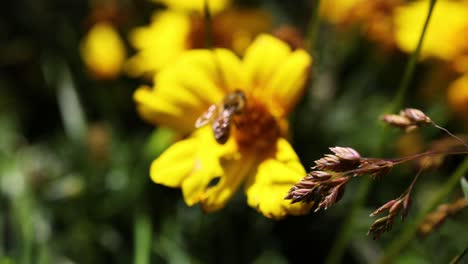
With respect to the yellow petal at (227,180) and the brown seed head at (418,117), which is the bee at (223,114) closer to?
the yellow petal at (227,180)

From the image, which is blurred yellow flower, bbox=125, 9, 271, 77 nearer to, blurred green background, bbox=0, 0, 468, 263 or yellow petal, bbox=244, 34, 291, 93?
blurred green background, bbox=0, 0, 468, 263

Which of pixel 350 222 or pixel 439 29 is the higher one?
pixel 439 29

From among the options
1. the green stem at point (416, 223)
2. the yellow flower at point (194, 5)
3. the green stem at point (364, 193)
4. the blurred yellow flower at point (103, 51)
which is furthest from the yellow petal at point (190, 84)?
the blurred yellow flower at point (103, 51)

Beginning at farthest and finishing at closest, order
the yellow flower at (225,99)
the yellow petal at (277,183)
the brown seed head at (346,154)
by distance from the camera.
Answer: the yellow flower at (225,99)
the yellow petal at (277,183)
the brown seed head at (346,154)

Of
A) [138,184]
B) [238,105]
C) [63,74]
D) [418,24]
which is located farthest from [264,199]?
[63,74]

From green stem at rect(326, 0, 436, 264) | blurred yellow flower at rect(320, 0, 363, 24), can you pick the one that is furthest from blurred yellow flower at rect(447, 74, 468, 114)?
blurred yellow flower at rect(320, 0, 363, 24)

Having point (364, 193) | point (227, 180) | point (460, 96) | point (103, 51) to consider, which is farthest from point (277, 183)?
point (103, 51)

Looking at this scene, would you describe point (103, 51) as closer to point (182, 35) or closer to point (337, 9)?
point (182, 35)
